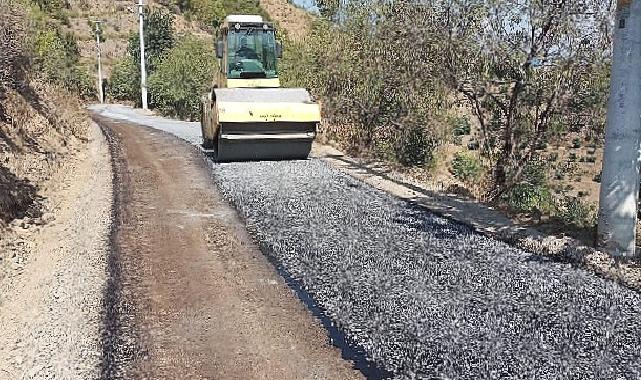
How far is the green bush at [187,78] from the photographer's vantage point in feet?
101

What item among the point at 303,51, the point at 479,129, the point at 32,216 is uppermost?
the point at 303,51

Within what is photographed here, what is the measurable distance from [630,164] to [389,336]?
11.2 ft

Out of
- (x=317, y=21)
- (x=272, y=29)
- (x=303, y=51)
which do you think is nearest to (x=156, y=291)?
(x=272, y=29)

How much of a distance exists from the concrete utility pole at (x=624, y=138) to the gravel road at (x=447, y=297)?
29.5 inches

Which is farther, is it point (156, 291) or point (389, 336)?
point (156, 291)

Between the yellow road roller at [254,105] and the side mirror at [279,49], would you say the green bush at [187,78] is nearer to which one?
the yellow road roller at [254,105]

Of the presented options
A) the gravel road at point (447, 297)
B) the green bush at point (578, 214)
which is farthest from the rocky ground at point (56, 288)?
the green bush at point (578, 214)

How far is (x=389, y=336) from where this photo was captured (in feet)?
15.9

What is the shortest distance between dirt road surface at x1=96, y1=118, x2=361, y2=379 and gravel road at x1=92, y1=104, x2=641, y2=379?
0.32 meters

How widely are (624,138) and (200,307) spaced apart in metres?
4.56

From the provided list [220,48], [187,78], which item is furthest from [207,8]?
[220,48]

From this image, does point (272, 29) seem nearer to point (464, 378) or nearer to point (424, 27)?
point (424, 27)

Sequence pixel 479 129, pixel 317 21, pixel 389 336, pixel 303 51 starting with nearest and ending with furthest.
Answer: pixel 389 336, pixel 479 129, pixel 317 21, pixel 303 51

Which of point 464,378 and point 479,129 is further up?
point 479,129
